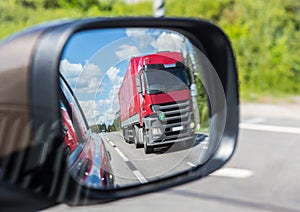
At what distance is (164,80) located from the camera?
1.56 m

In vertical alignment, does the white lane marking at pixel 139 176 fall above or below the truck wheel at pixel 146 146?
below

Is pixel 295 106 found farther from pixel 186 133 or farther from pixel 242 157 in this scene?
pixel 186 133

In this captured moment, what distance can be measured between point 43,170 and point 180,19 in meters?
0.95

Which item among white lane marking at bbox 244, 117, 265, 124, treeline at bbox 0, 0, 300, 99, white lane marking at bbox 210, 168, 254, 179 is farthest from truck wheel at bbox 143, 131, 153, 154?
treeline at bbox 0, 0, 300, 99

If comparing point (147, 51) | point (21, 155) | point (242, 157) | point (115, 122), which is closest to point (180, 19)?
→ point (147, 51)

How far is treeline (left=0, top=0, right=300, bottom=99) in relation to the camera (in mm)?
10133

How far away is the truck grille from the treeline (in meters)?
7.78

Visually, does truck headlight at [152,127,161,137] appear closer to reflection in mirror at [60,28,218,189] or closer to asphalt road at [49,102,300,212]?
reflection in mirror at [60,28,218,189]

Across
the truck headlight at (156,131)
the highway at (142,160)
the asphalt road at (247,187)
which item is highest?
the truck headlight at (156,131)

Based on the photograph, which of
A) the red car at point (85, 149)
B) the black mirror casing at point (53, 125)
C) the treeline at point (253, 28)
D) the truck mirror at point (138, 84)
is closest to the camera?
the black mirror casing at point (53, 125)

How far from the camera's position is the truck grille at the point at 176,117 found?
158 centimetres

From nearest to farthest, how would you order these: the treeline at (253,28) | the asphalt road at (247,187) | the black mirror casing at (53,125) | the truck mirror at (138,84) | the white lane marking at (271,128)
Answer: the black mirror casing at (53,125) < the truck mirror at (138,84) < the asphalt road at (247,187) < the white lane marking at (271,128) < the treeline at (253,28)

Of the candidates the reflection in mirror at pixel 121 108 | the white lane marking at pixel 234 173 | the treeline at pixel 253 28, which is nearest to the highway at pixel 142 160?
the reflection in mirror at pixel 121 108

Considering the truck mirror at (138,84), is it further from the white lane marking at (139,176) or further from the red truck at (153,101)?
the white lane marking at (139,176)
